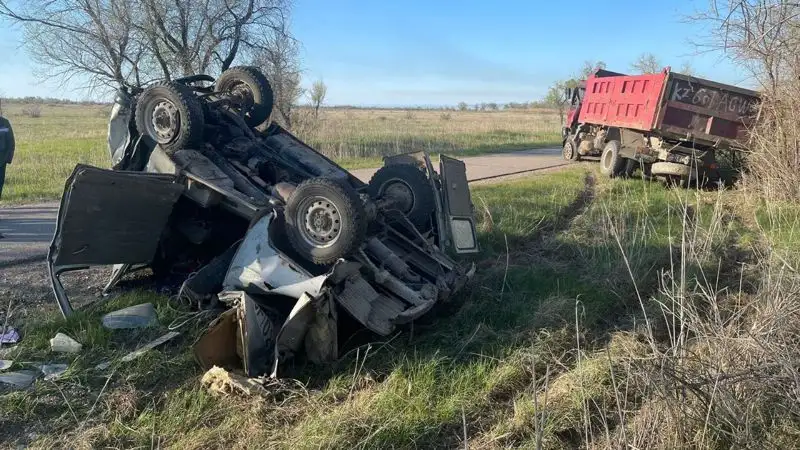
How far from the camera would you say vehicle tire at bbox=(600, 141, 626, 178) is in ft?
43.8

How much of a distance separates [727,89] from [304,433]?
11237 mm

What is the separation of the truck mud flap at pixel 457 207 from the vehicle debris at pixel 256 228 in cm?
1

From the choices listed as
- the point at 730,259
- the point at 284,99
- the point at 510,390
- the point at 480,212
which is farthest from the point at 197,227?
the point at 284,99

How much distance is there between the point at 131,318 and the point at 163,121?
5.66 feet

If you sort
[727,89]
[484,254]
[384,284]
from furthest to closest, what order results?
1. [727,89]
2. [484,254]
3. [384,284]

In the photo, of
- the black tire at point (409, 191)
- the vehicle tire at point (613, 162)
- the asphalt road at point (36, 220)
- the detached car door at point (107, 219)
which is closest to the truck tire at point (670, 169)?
the vehicle tire at point (613, 162)

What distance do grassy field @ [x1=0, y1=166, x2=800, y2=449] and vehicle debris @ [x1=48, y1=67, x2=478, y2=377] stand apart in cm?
31

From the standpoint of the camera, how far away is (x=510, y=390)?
3.91m

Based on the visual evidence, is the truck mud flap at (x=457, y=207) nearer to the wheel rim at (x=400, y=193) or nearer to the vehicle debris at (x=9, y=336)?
the wheel rim at (x=400, y=193)

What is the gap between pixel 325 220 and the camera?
4562mm

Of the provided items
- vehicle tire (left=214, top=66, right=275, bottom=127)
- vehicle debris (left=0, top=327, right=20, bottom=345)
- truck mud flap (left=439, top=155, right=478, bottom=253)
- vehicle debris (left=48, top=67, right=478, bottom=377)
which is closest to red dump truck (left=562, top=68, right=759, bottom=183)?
truck mud flap (left=439, top=155, right=478, bottom=253)

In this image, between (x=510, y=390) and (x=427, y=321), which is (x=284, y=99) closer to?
(x=427, y=321)

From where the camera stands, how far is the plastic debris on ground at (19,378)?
380cm

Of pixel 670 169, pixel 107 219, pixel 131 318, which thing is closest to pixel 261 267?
pixel 131 318
